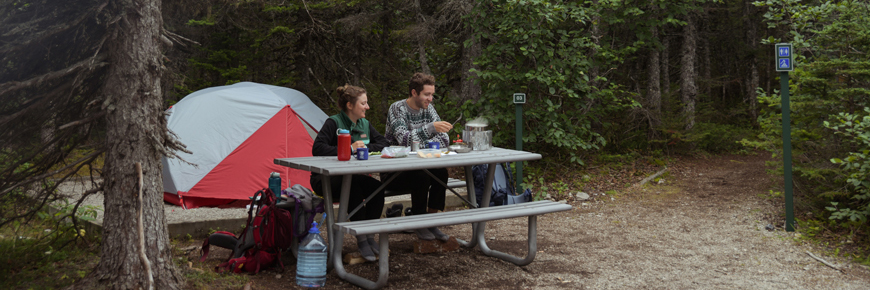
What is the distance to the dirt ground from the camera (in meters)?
3.77

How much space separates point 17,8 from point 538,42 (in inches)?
201

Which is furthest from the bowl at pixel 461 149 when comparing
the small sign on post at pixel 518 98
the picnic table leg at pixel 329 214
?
the small sign on post at pixel 518 98

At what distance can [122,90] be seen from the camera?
2.95m

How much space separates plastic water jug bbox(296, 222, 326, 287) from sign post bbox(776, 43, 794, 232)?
3892 mm

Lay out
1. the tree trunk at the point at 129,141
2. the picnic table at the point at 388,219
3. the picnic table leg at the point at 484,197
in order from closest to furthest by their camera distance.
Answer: the tree trunk at the point at 129,141 < the picnic table at the point at 388,219 < the picnic table leg at the point at 484,197

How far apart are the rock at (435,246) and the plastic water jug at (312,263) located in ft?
3.10

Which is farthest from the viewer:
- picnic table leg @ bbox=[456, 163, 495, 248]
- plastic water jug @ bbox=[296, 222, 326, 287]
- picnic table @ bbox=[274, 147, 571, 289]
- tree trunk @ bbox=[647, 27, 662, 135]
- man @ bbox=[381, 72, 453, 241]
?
tree trunk @ bbox=[647, 27, 662, 135]

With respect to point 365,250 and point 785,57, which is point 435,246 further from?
point 785,57

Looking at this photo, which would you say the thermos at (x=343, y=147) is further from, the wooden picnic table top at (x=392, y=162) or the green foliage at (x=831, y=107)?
the green foliage at (x=831, y=107)

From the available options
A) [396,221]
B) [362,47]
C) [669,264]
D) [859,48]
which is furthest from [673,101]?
[396,221]

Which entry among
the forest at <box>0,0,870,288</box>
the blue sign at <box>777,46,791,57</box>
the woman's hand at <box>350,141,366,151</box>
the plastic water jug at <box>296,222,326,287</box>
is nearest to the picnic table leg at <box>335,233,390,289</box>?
the plastic water jug at <box>296,222,326,287</box>

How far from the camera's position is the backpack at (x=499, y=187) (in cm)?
487

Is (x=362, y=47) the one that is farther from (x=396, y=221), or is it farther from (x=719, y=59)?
(x=719, y=59)

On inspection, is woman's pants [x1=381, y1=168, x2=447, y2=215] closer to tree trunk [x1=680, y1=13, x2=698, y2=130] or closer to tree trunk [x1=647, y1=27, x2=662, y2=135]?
tree trunk [x1=647, y1=27, x2=662, y2=135]
